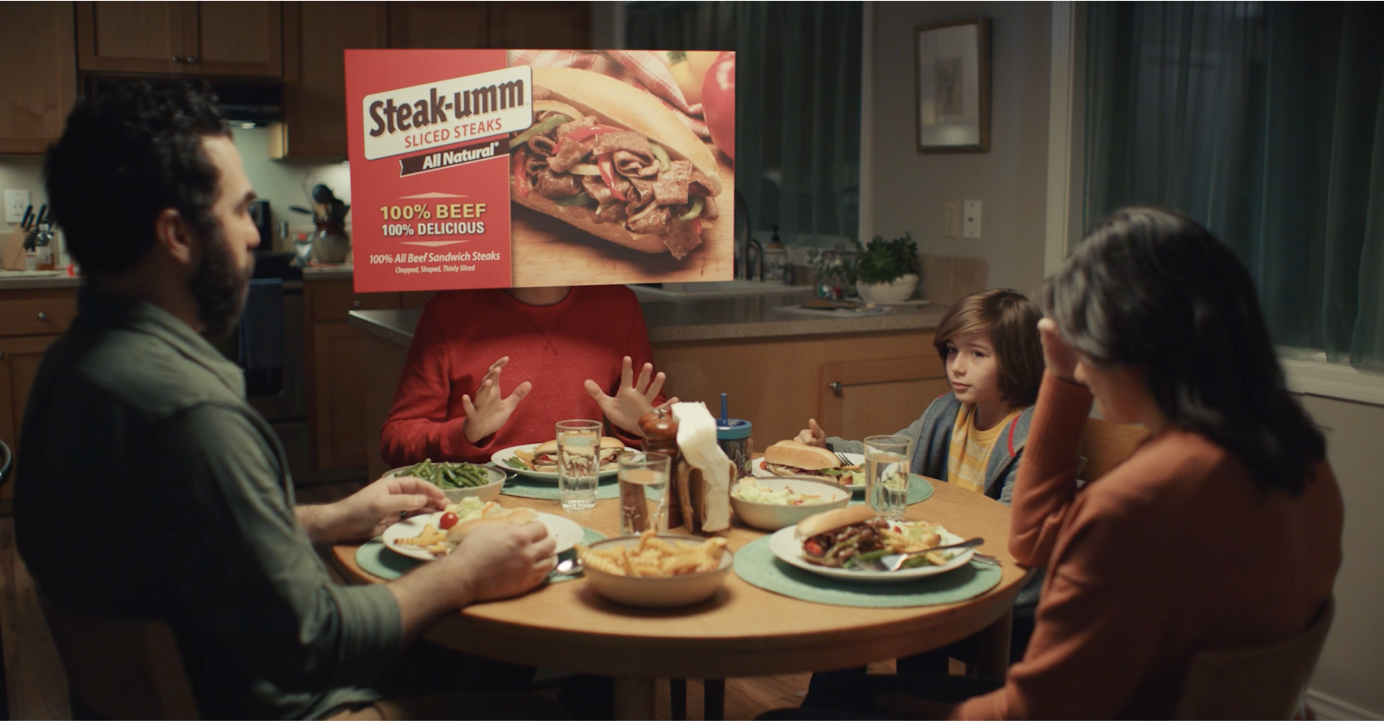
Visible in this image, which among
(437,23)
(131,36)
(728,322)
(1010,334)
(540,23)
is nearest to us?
(1010,334)

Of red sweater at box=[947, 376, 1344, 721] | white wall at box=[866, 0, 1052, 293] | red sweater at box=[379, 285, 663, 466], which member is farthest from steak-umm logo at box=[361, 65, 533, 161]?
white wall at box=[866, 0, 1052, 293]

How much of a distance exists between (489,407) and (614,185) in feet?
1.55

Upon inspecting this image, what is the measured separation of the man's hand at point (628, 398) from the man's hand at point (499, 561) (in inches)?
28.5

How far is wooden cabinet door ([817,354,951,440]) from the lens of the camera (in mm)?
3117

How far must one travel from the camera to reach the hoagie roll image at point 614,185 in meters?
1.94

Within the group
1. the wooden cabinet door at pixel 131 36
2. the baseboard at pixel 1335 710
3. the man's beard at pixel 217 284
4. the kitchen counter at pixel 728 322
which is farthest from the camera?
the wooden cabinet door at pixel 131 36

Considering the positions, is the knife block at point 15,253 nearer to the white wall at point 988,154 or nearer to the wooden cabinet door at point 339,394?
the wooden cabinet door at point 339,394

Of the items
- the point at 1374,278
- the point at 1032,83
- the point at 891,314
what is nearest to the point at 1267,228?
the point at 1374,278

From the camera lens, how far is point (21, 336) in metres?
Result: 4.03

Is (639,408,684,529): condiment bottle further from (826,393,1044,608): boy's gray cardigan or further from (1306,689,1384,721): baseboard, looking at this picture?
(1306,689,1384,721): baseboard

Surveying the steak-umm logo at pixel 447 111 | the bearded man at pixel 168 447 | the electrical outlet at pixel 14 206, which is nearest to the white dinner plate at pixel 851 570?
the bearded man at pixel 168 447

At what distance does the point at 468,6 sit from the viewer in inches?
196

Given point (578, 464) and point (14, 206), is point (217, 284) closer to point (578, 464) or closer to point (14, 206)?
point (578, 464)

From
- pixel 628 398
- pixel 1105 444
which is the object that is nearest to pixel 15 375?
pixel 628 398
